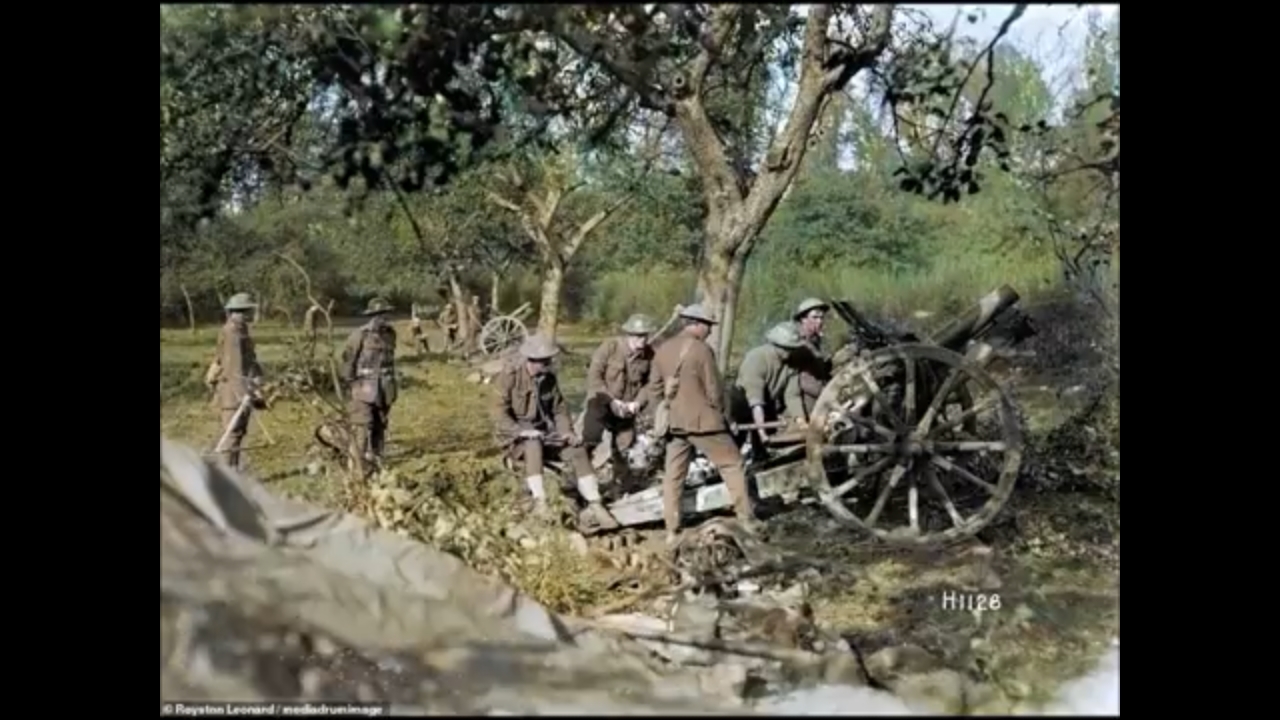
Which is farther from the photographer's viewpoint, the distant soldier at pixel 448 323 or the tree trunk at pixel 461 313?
the distant soldier at pixel 448 323

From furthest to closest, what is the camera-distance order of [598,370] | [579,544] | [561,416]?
[561,416] → [598,370] → [579,544]

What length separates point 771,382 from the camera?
6.43m

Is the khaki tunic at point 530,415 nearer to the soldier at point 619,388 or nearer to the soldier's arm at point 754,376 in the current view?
the soldier at point 619,388

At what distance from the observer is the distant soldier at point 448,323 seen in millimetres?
6180

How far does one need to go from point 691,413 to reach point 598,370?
0.56m

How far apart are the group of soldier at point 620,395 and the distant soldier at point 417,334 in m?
0.10

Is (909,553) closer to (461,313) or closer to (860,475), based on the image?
(860,475)

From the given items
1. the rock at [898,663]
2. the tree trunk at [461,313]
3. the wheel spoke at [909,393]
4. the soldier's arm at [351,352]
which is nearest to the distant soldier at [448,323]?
the tree trunk at [461,313]

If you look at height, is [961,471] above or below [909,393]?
below

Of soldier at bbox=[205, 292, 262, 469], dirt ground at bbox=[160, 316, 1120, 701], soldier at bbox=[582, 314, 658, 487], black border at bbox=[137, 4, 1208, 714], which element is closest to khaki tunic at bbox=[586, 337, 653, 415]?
soldier at bbox=[582, 314, 658, 487]

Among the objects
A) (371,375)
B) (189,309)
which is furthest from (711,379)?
(189,309)

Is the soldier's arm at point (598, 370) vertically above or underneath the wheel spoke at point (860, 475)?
above
